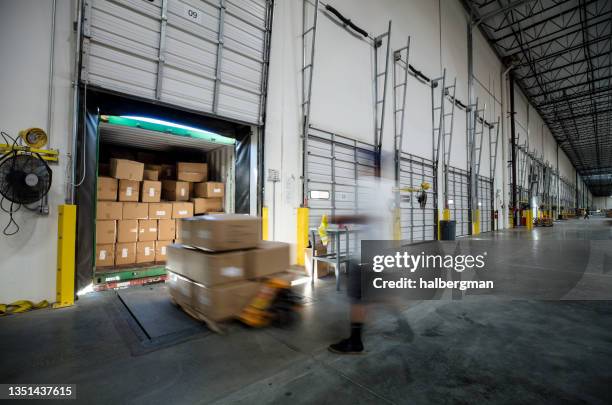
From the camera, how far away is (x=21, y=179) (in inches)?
115

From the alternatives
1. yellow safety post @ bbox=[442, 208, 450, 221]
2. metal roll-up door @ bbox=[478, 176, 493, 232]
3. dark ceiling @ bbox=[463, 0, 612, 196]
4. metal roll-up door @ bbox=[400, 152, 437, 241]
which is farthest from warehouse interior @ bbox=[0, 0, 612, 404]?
dark ceiling @ bbox=[463, 0, 612, 196]

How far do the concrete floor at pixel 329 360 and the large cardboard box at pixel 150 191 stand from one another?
1.95 m

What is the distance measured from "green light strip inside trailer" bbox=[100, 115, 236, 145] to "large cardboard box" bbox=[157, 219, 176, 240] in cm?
150

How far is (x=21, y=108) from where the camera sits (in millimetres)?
3074

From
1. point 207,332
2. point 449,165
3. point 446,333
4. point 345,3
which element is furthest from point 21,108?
point 449,165

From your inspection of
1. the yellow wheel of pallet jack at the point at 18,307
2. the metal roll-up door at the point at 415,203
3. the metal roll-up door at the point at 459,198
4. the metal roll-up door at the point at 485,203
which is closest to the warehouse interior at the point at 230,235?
the yellow wheel of pallet jack at the point at 18,307

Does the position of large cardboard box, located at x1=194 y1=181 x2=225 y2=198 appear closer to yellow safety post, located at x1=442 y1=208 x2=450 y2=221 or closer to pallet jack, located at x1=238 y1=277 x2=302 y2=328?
pallet jack, located at x1=238 y1=277 x2=302 y2=328

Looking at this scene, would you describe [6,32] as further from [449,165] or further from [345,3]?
[449,165]

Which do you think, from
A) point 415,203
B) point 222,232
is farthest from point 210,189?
point 415,203

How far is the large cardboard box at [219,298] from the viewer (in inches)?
104

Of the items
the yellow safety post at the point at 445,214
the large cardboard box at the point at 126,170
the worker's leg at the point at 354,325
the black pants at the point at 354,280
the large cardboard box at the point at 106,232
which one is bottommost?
the worker's leg at the point at 354,325

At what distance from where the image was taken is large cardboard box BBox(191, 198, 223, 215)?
5113 millimetres

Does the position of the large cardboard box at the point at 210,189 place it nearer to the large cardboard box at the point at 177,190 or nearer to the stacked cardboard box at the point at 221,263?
the large cardboard box at the point at 177,190

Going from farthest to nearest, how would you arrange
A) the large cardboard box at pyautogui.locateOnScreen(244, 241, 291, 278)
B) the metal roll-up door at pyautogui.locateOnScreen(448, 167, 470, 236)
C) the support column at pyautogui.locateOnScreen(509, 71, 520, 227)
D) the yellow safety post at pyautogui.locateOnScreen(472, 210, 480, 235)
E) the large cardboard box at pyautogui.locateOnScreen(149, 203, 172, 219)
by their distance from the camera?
the support column at pyautogui.locateOnScreen(509, 71, 520, 227) < the yellow safety post at pyautogui.locateOnScreen(472, 210, 480, 235) < the metal roll-up door at pyautogui.locateOnScreen(448, 167, 470, 236) < the large cardboard box at pyautogui.locateOnScreen(149, 203, 172, 219) < the large cardboard box at pyautogui.locateOnScreen(244, 241, 291, 278)
